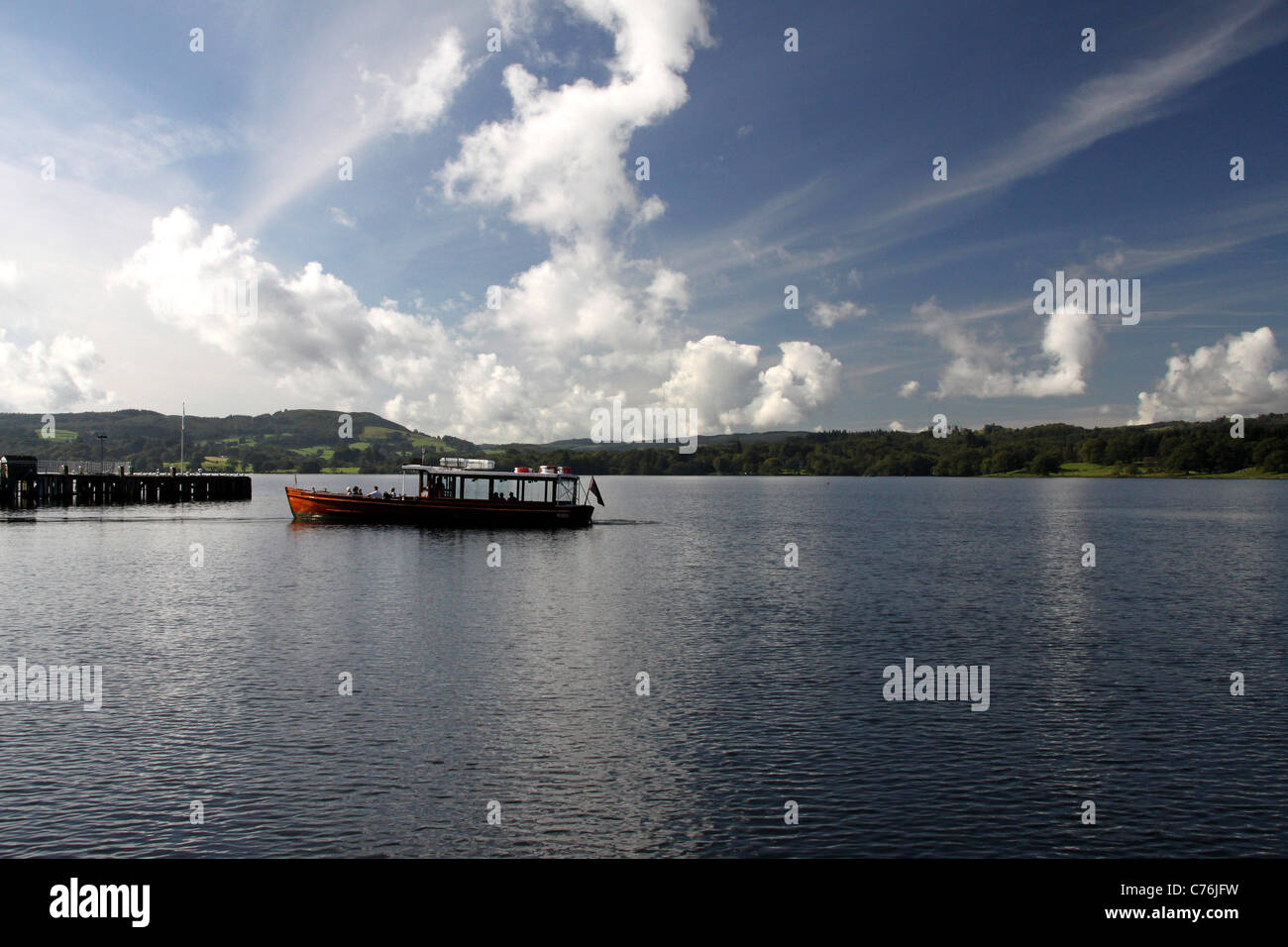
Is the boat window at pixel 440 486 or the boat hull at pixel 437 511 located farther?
the boat window at pixel 440 486

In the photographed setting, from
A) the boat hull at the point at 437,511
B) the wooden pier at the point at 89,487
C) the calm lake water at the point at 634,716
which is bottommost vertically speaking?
the calm lake water at the point at 634,716

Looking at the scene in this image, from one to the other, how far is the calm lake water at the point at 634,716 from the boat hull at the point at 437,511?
35.1 m

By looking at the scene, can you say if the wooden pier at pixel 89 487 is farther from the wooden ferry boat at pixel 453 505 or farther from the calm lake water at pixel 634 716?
the calm lake water at pixel 634 716

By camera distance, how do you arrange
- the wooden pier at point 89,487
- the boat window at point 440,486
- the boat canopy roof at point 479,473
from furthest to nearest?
the wooden pier at point 89,487 < the boat window at point 440,486 < the boat canopy roof at point 479,473

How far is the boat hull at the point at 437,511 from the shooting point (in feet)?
309

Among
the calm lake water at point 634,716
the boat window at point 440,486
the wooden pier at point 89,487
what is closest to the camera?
the calm lake water at point 634,716

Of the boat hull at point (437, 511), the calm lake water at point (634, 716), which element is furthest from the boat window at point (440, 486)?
the calm lake water at point (634, 716)

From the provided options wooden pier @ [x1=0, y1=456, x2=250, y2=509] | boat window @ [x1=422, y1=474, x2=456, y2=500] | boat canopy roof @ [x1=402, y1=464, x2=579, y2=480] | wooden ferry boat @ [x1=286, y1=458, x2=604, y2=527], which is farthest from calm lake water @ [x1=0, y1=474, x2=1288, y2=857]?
wooden pier @ [x1=0, y1=456, x2=250, y2=509]

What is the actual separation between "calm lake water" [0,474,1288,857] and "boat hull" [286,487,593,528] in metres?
35.1

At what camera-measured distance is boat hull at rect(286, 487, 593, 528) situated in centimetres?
9419

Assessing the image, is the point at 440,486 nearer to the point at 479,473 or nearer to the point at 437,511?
the point at 437,511

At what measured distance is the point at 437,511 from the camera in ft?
308
